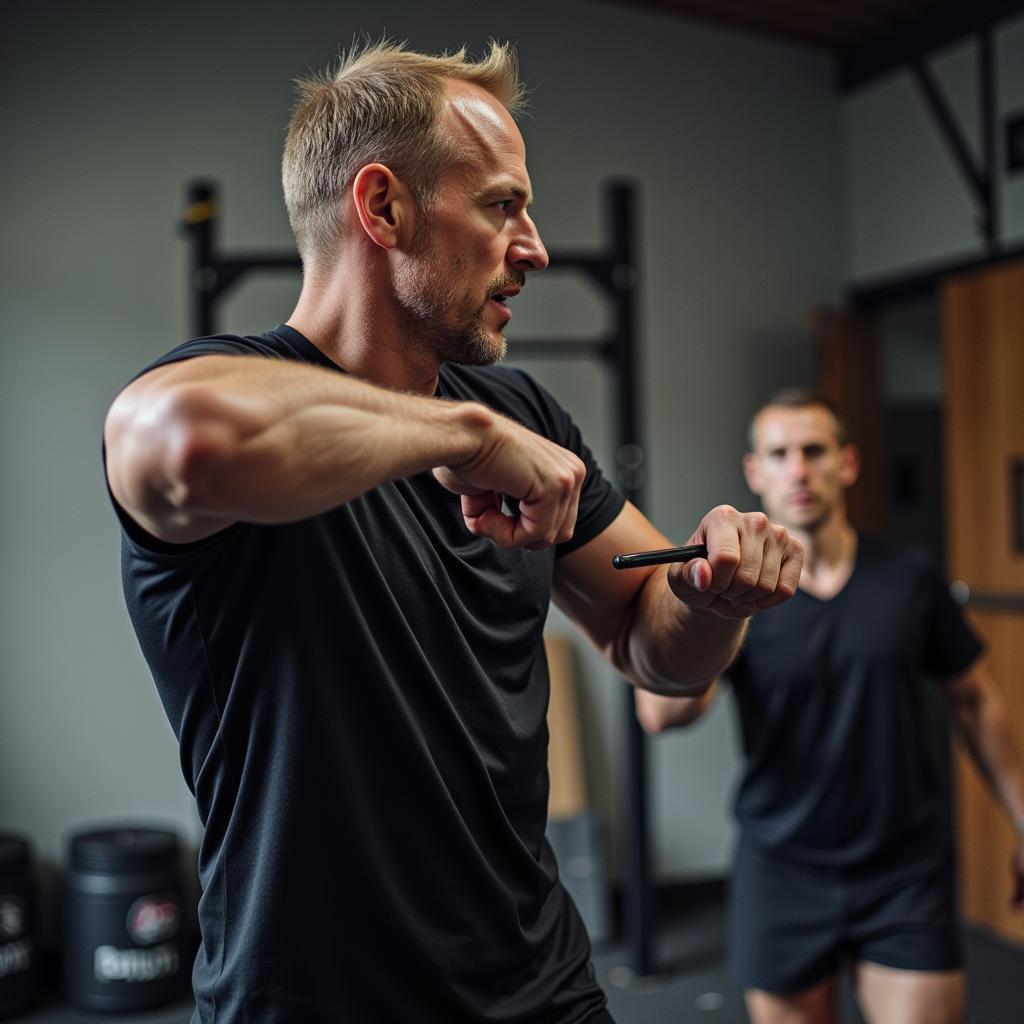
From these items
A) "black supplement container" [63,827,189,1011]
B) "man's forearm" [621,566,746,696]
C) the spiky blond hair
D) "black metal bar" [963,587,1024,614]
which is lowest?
"black supplement container" [63,827,189,1011]

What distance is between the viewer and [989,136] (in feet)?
13.8

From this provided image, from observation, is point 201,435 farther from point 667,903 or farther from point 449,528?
point 667,903

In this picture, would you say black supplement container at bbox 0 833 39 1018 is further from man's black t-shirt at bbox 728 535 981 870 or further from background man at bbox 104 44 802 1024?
background man at bbox 104 44 802 1024

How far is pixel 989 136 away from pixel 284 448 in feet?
12.9

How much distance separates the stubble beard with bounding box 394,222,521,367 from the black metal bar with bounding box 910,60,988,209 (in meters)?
3.46

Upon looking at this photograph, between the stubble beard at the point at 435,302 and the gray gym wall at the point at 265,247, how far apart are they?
2.77 meters

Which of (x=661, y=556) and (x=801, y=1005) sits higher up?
(x=661, y=556)

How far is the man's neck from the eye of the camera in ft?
8.33

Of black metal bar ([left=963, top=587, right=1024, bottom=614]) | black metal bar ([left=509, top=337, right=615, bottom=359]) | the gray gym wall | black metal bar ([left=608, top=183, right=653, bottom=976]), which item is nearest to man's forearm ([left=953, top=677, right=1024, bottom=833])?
black metal bar ([left=608, top=183, right=653, bottom=976])

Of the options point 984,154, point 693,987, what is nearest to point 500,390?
point 693,987

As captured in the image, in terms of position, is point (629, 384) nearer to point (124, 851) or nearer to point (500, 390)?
point (124, 851)

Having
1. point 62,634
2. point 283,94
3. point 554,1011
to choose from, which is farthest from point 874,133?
point 554,1011

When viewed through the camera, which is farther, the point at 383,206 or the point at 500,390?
the point at 500,390

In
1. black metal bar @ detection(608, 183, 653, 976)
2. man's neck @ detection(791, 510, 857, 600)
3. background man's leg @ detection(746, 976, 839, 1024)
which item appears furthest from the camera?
black metal bar @ detection(608, 183, 653, 976)
